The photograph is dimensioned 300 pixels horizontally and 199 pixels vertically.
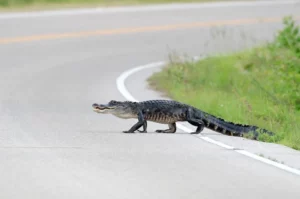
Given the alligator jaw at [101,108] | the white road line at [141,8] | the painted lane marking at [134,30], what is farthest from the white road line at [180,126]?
the white road line at [141,8]

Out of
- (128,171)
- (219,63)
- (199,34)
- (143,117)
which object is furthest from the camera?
(199,34)

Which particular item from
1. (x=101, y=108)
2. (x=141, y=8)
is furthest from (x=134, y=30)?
(x=101, y=108)

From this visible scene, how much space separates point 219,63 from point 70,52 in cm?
432

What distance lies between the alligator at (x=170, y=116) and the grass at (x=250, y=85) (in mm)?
424

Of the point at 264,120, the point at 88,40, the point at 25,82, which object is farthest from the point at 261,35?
the point at 264,120

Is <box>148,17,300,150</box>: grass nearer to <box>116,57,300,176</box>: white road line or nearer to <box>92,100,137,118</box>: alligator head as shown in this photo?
<box>116,57,300,176</box>: white road line

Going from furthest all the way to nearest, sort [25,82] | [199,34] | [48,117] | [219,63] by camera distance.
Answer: [199,34]
[219,63]
[25,82]
[48,117]

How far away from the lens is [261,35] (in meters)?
29.6

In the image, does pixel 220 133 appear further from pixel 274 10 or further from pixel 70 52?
pixel 274 10

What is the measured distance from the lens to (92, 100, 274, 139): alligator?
12664mm

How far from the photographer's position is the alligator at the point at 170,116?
41.5 ft

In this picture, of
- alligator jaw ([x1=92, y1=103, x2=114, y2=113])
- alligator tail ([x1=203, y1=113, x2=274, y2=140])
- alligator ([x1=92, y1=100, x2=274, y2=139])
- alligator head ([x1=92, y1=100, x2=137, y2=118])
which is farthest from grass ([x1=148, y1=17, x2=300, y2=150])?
alligator jaw ([x1=92, y1=103, x2=114, y2=113])

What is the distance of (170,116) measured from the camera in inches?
506

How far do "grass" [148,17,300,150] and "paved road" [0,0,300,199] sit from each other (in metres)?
1.14
